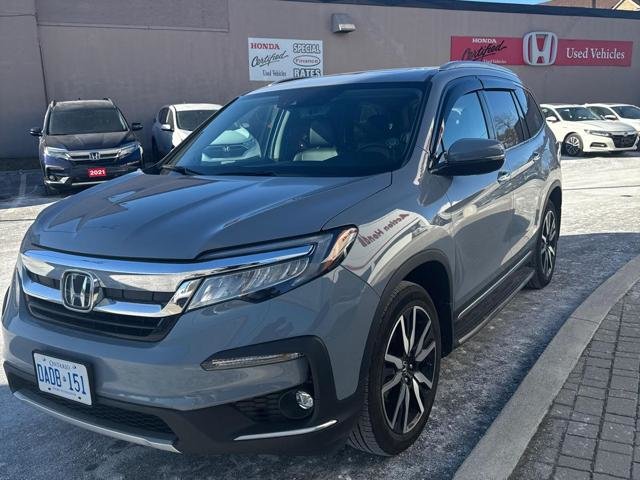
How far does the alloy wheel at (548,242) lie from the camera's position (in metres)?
5.14

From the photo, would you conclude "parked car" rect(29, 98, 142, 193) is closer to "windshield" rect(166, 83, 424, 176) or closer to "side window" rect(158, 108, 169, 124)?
"side window" rect(158, 108, 169, 124)

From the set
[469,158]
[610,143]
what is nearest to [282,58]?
[610,143]

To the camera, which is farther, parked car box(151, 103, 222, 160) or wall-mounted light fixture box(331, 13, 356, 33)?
wall-mounted light fixture box(331, 13, 356, 33)

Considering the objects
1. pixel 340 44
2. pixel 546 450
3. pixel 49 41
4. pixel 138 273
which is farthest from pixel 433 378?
pixel 340 44

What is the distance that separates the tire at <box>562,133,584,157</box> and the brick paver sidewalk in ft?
47.0

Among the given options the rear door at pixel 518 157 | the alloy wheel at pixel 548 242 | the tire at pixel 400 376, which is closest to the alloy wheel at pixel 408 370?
the tire at pixel 400 376

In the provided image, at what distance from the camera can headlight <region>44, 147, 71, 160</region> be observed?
1109 centimetres

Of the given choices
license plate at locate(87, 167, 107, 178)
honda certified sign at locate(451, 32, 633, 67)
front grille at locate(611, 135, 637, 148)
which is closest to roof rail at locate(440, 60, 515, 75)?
license plate at locate(87, 167, 107, 178)

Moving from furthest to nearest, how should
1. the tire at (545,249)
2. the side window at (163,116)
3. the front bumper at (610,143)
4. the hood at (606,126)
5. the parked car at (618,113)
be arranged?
the parked car at (618,113)
the hood at (606,126)
the front bumper at (610,143)
the side window at (163,116)
the tire at (545,249)

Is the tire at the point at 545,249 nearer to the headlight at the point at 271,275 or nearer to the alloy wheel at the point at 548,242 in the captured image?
the alloy wheel at the point at 548,242

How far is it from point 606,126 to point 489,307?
1507 cm

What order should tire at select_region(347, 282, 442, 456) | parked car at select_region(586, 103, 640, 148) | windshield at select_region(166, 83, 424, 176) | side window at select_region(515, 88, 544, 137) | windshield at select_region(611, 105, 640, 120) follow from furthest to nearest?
windshield at select_region(611, 105, 640, 120)
parked car at select_region(586, 103, 640, 148)
side window at select_region(515, 88, 544, 137)
windshield at select_region(166, 83, 424, 176)
tire at select_region(347, 282, 442, 456)

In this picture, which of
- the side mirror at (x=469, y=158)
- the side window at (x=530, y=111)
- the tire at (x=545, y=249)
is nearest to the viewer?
the side mirror at (x=469, y=158)

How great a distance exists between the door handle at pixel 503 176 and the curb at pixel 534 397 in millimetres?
1114
